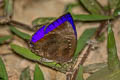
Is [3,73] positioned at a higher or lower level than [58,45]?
lower

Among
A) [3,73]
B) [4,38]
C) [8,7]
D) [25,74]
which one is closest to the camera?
[3,73]

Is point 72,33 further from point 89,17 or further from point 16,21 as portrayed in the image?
point 16,21

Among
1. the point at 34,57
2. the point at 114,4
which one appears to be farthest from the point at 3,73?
the point at 114,4

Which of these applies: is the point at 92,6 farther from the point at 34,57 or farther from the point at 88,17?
the point at 34,57

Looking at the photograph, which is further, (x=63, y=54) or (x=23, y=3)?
(x=23, y=3)

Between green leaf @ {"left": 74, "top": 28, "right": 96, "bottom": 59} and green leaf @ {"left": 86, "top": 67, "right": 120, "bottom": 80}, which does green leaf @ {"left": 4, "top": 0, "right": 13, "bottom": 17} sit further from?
green leaf @ {"left": 86, "top": 67, "right": 120, "bottom": 80}

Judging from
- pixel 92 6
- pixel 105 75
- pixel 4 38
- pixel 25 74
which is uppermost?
pixel 92 6

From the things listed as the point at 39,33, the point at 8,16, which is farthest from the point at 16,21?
the point at 39,33
